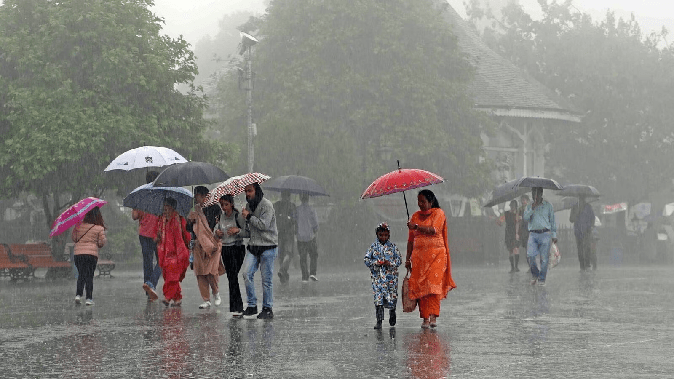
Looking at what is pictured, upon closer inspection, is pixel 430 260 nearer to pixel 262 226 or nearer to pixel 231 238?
pixel 262 226

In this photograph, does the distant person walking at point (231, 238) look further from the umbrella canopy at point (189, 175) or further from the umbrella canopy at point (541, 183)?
the umbrella canopy at point (541, 183)

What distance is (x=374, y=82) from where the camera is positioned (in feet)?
119

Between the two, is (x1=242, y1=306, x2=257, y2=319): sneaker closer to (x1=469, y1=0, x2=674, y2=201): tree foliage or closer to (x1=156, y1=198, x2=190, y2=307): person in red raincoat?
(x1=156, y1=198, x2=190, y2=307): person in red raincoat

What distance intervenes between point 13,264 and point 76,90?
4276 millimetres

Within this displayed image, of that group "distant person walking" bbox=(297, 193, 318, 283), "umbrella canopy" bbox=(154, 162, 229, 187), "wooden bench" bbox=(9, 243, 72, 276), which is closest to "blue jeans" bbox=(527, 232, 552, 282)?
"distant person walking" bbox=(297, 193, 318, 283)

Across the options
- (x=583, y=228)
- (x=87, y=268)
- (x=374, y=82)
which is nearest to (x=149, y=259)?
(x=87, y=268)

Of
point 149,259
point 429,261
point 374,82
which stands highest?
point 374,82

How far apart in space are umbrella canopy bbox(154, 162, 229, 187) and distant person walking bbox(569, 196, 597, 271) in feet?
44.0

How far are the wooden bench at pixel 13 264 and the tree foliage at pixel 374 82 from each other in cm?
1189

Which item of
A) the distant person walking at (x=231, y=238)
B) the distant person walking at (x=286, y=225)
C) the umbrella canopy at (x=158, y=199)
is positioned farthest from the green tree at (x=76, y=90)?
the distant person walking at (x=231, y=238)

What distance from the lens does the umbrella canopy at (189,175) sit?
1559cm

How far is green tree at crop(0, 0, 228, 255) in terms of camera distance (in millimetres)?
25188

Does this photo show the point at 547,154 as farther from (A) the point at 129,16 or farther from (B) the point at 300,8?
(A) the point at 129,16

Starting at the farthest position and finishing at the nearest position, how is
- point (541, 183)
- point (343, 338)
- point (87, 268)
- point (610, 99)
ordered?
point (610, 99), point (541, 183), point (87, 268), point (343, 338)
